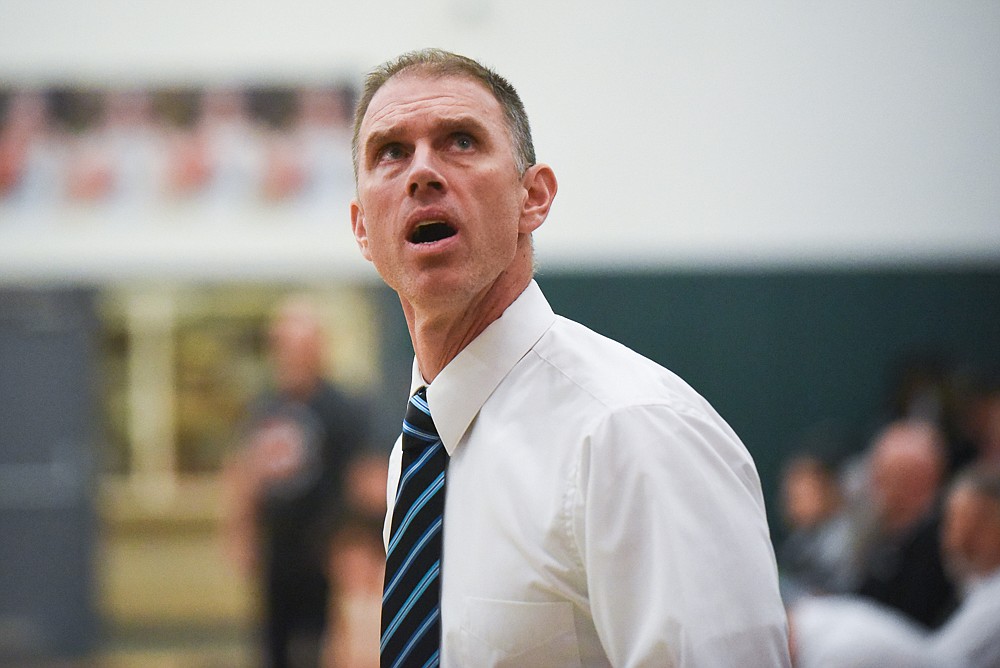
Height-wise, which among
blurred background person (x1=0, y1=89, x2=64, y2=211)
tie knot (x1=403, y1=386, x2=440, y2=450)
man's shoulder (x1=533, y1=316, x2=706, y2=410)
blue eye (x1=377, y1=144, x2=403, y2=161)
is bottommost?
tie knot (x1=403, y1=386, x2=440, y2=450)

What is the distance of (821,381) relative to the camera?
5609 mm

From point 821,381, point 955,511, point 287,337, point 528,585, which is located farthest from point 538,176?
point 821,381

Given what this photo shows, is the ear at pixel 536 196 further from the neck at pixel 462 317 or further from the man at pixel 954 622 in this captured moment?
the man at pixel 954 622

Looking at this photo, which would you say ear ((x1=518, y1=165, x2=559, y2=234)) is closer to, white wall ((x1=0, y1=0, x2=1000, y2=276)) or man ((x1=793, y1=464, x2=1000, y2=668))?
man ((x1=793, y1=464, x2=1000, y2=668))

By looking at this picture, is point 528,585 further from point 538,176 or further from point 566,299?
point 566,299

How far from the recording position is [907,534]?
3.51 m

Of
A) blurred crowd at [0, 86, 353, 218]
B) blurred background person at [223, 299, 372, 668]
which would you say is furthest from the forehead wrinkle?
blurred crowd at [0, 86, 353, 218]

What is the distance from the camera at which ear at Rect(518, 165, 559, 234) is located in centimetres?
125

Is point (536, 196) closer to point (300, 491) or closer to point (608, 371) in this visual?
point (608, 371)

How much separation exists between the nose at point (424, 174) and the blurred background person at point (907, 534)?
2.82 metres

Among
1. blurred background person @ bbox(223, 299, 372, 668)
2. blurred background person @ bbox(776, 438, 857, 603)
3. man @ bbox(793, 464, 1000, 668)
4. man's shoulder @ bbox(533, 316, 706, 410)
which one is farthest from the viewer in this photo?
blurred background person @ bbox(223, 299, 372, 668)

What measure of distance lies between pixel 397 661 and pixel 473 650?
13 centimetres

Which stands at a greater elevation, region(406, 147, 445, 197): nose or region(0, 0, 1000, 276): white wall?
region(0, 0, 1000, 276): white wall

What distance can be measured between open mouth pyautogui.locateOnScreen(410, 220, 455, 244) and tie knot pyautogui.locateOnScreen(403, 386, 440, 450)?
0.68ft
